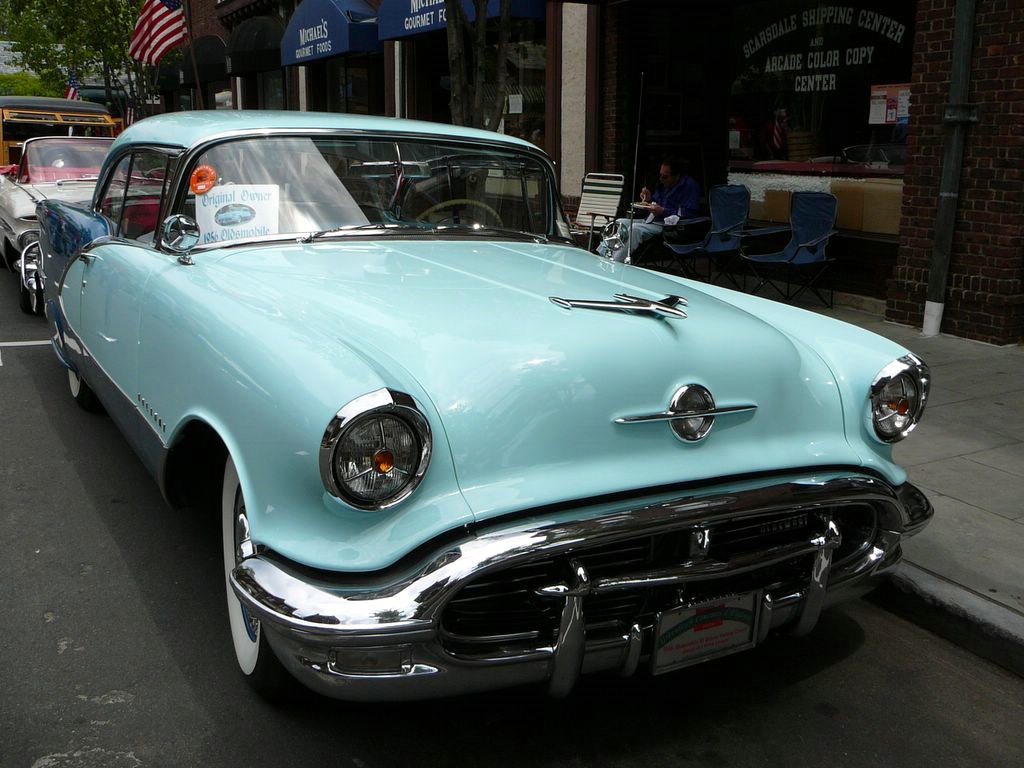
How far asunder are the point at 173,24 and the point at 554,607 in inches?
571

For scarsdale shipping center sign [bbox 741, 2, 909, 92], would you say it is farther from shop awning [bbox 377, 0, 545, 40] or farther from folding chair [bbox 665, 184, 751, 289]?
shop awning [bbox 377, 0, 545, 40]

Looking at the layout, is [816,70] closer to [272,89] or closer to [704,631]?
[704,631]

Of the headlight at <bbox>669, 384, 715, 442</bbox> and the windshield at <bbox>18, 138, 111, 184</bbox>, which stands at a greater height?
the windshield at <bbox>18, 138, 111, 184</bbox>

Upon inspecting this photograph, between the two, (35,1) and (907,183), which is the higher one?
(35,1)

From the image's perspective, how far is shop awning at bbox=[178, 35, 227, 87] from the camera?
23.6m

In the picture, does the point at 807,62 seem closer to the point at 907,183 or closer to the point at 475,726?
the point at 907,183

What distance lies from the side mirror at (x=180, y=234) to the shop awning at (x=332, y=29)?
39.7ft

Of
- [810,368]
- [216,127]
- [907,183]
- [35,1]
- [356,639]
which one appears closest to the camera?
[356,639]

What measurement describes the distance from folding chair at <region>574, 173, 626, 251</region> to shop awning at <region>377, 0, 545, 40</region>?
1.87m

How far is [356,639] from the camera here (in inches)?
89.7

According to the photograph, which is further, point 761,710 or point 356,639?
point 761,710

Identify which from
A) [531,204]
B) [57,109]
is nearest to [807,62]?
[531,204]

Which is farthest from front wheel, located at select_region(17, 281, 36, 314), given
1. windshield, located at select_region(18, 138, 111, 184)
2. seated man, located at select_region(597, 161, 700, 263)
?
seated man, located at select_region(597, 161, 700, 263)

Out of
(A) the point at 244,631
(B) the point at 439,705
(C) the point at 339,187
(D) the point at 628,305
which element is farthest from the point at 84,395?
(D) the point at 628,305
